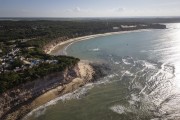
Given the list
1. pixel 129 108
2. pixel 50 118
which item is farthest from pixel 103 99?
pixel 50 118

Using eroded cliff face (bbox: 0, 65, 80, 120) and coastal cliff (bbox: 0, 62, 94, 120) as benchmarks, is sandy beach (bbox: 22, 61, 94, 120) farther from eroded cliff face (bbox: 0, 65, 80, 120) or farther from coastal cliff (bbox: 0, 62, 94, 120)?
eroded cliff face (bbox: 0, 65, 80, 120)

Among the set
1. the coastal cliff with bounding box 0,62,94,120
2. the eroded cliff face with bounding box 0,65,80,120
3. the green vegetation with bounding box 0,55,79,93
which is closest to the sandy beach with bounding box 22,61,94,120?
the coastal cliff with bounding box 0,62,94,120

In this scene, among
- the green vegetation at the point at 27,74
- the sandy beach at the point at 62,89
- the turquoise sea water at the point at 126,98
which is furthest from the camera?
the sandy beach at the point at 62,89

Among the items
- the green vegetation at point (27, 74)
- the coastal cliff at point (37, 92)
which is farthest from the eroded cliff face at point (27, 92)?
the green vegetation at point (27, 74)

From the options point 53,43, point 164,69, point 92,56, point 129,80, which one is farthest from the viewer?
point 53,43

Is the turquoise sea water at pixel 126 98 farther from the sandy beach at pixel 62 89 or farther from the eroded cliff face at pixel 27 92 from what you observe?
the eroded cliff face at pixel 27 92

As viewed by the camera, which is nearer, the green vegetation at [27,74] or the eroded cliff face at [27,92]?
the eroded cliff face at [27,92]

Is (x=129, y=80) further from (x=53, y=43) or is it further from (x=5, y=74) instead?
(x=53, y=43)

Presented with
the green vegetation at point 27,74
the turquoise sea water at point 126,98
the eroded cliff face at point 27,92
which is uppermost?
the green vegetation at point 27,74
